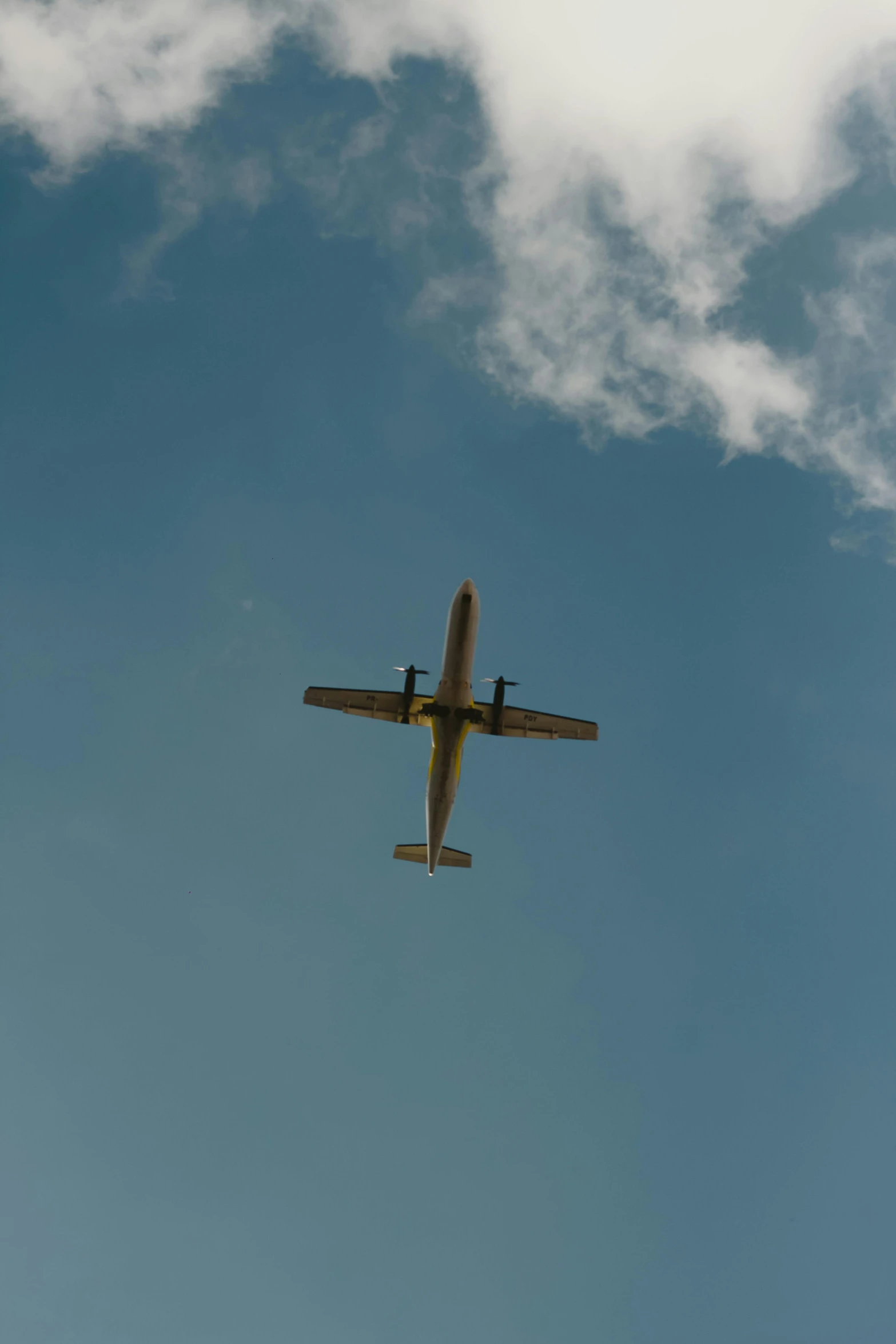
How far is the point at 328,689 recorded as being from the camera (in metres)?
52.6

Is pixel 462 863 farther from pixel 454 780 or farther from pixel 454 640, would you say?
pixel 454 640

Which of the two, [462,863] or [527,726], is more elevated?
[527,726]

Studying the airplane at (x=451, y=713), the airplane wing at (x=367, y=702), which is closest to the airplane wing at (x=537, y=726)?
the airplane at (x=451, y=713)

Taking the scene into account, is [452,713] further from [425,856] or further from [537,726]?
[425,856]

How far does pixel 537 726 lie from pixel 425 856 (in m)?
12.5

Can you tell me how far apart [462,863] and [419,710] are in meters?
12.3

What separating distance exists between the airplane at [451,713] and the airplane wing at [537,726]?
0.12ft

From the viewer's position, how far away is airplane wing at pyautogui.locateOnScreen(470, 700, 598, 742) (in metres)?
52.3

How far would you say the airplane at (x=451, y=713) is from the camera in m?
46.8

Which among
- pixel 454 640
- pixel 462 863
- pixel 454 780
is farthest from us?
pixel 462 863

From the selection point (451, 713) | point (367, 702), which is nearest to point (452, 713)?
point (451, 713)

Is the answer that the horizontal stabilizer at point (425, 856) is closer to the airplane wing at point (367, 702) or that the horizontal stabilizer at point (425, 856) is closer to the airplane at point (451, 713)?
the airplane at point (451, 713)

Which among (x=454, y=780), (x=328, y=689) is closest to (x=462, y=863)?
(x=454, y=780)

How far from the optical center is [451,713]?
158ft
